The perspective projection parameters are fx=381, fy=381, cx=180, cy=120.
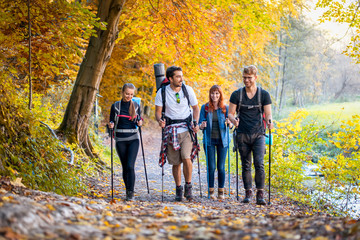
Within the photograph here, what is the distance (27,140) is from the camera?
570 cm

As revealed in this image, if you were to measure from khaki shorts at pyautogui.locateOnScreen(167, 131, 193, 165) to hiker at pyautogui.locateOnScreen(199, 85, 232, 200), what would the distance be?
640 mm

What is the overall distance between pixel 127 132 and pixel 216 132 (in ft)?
5.41

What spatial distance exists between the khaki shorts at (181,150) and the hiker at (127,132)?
0.59 meters

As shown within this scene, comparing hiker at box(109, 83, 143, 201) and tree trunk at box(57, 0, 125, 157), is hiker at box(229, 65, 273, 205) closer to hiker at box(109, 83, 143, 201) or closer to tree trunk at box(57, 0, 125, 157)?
hiker at box(109, 83, 143, 201)

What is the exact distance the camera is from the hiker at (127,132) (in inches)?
252

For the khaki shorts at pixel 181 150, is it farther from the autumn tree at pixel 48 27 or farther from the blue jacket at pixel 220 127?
the autumn tree at pixel 48 27

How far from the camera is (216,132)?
6953mm

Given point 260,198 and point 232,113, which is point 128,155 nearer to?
point 232,113

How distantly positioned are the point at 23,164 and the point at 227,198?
3.79 m

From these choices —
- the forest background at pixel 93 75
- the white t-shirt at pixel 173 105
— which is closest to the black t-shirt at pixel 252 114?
the white t-shirt at pixel 173 105

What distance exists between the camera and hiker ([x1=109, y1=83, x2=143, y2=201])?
640 centimetres

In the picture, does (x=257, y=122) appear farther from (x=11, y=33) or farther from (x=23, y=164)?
(x=11, y=33)

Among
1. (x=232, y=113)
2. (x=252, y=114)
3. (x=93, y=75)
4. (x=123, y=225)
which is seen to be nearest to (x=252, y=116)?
(x=252, y=114)

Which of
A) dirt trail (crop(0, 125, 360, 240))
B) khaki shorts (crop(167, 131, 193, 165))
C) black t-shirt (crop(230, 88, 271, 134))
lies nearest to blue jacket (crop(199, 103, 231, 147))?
khaki shorts (crop(167, 131, 193, 165))
